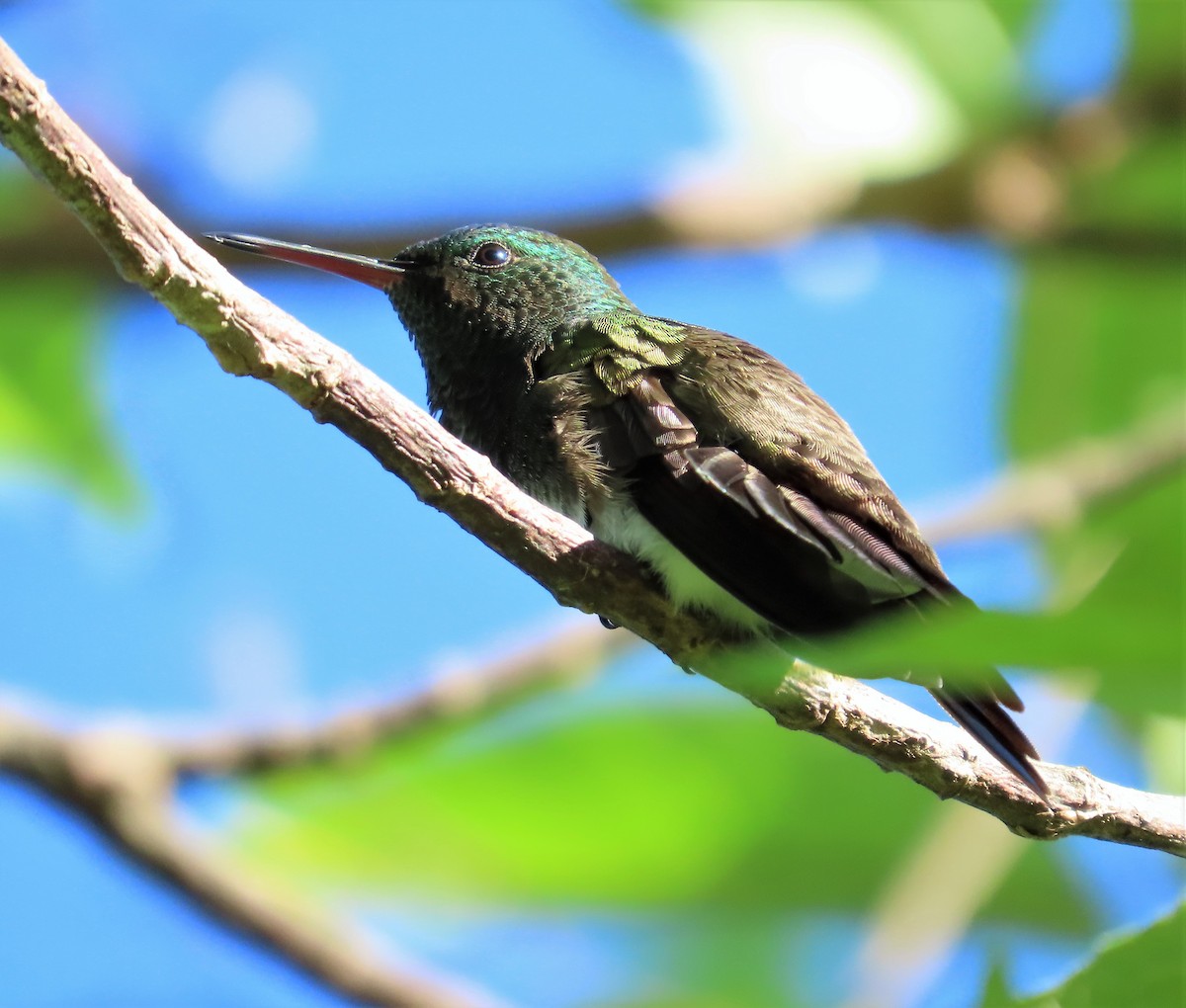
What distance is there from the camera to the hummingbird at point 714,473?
2842mm

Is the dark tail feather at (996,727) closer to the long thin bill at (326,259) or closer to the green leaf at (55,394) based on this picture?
the long thin bill at (326,259)

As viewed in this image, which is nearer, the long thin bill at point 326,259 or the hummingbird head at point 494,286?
the long thin bill at point 326,259

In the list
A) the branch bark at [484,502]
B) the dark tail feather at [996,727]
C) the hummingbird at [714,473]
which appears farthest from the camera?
the hummingbird at [714,473]

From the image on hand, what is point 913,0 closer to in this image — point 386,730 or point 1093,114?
point 1093,114

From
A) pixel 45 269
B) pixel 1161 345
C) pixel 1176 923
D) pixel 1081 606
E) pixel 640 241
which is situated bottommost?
pixel 1081 606

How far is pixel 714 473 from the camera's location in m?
2.93

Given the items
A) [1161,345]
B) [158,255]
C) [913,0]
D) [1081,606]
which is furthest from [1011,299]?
[1081,606]

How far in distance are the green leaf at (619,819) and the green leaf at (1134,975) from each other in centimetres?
257

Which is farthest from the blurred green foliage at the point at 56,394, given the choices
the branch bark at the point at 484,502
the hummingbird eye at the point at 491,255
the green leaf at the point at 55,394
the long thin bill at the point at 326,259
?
the branch bark at the point at 484,502

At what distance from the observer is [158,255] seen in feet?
7.25

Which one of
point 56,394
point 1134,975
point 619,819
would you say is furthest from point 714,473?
point 56,394

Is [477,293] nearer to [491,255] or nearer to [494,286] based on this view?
[494,286]

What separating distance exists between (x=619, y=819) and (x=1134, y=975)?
2.91 metres

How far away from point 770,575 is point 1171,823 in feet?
2.79
